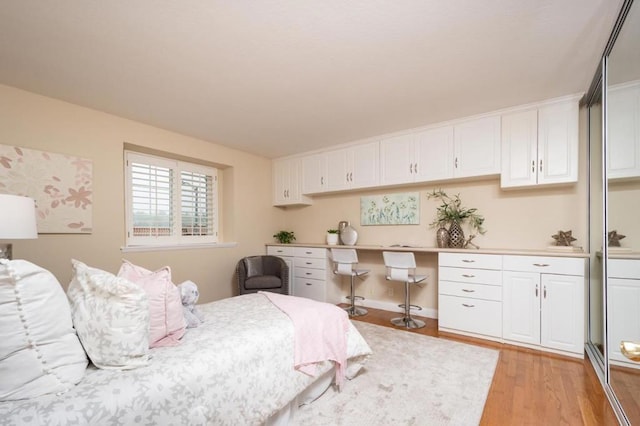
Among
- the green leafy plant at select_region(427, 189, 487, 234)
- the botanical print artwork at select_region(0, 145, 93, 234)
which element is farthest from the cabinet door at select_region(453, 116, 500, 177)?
the botanical print artwork at select_region(0, 145, 93, 234)

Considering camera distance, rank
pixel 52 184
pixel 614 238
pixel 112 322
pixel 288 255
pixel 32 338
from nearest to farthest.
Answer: pixel 32 338, pixel 112 322, pixel 614 238, pixel 52 184, pixel 288 255


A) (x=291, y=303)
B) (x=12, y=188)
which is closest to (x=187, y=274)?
(x=12, y=188)

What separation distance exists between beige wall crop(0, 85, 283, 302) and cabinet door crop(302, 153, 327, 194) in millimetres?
994

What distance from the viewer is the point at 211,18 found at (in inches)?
70.5

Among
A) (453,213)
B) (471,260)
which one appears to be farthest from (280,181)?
(471,260)

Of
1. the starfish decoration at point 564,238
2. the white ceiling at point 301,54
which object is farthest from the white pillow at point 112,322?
the starfish decoration at point 564,238

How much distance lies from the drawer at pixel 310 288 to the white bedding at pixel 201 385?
2.44 m

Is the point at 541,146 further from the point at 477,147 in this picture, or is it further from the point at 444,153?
the point at 444,153

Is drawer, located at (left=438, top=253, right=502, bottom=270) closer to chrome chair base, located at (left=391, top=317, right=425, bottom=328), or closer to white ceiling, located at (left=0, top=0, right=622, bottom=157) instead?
chrome chair base, located at (left=391, top=317, right=425, bottom=328)

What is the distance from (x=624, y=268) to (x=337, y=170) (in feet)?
10.8

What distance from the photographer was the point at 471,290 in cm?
313

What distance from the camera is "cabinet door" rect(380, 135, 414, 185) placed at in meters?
3.80

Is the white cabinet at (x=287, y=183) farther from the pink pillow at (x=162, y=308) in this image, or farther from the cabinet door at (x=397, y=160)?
the pink pillow at (x=162, y=308)

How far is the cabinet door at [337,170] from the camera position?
4.39 meters
